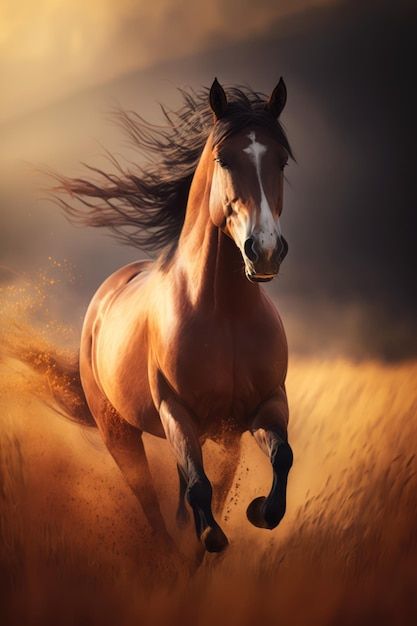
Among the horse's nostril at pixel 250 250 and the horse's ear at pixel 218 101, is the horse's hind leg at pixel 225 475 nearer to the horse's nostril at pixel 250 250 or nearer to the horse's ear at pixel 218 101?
the horse's nostril at pixel 250 250

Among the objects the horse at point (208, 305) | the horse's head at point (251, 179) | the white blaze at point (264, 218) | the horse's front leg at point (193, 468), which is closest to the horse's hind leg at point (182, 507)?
the horse at point (208, 305)

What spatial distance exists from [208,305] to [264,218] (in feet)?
1.47

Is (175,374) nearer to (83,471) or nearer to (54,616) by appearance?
A: (83,471)

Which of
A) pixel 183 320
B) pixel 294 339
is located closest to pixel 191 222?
pixel 183 320

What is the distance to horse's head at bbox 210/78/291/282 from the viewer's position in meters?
3.16

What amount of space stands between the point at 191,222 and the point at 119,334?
1.90ft

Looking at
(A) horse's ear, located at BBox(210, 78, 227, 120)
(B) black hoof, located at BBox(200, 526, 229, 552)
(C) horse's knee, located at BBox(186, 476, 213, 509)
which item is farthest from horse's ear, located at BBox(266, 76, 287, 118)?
(B) black hoof, located at BBox(200, 526, 229, 552)

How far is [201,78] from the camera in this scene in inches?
172

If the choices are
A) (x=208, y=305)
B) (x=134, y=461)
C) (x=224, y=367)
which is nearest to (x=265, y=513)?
(x=224, y=367)

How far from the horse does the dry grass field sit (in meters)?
0.26

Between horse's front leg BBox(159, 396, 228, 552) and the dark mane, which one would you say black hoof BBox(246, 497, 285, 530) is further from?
the dark mane

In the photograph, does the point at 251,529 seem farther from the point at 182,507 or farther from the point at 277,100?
the point at 277,100

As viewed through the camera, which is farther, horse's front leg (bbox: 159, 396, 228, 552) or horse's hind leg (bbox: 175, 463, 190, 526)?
horse's hind leg (bbox: 175, 463, 190, 526)

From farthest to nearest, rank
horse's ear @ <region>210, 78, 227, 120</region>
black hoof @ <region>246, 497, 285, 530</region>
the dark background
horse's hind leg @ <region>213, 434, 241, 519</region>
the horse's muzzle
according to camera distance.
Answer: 1. the dark background
2. horse's hind leg @ <region>213, 434, 241, 519</region>
3. horse's ear @ <region>210, 78, 227, 120</region>
4. black hoof @ <region>246, 497, 285, 530</region>
5. the horse's muzzle
